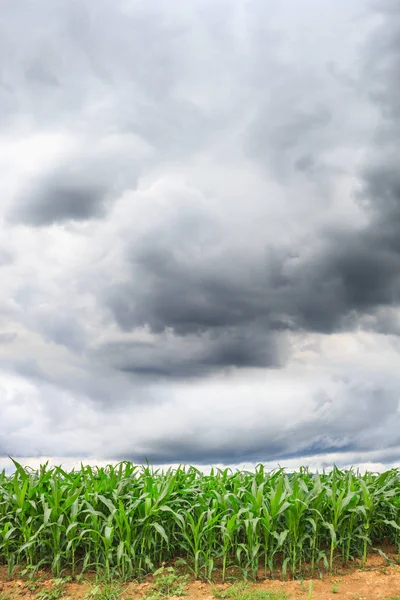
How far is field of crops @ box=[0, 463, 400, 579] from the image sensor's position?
6.64m

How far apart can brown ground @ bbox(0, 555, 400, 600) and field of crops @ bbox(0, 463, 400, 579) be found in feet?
0.67

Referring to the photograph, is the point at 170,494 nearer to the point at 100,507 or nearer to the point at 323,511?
the point at 100,507

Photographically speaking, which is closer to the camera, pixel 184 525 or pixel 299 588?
pixel 299 588

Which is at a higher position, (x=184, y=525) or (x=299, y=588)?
(x=184, y=525)

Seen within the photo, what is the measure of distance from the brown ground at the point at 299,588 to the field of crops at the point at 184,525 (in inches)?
8.0

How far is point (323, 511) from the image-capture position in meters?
7.13

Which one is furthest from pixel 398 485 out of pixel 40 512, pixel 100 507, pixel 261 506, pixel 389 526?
pixel 40 512

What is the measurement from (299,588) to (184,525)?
1512 millimetres

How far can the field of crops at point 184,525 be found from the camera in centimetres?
664

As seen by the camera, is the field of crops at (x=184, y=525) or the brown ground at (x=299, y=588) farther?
the field of crops at (x=184, y=525)

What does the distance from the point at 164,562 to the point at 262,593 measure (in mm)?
1388

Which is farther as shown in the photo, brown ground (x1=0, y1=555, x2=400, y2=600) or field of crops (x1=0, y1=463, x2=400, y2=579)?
field of crops (x1=0, y1=463, x2=400, y2=579)

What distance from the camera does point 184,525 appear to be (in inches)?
263

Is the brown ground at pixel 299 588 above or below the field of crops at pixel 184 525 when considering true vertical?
below
